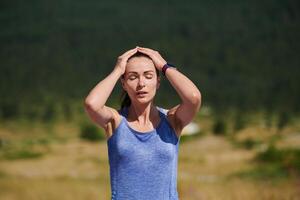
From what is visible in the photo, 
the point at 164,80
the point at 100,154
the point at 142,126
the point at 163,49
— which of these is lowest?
the point at 100,154

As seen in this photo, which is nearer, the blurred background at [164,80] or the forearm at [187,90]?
the forearm at [187,90]

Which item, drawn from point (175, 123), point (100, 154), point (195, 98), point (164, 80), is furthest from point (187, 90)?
point (164, 80)

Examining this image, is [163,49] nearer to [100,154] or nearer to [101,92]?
[100,154]

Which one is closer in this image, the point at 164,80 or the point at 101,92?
the point at 101,92

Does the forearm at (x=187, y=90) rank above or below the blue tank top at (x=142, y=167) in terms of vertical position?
above

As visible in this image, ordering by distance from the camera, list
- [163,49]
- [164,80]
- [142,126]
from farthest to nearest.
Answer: [163,49], [164,80], [142,126]

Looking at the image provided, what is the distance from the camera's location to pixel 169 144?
2.63m

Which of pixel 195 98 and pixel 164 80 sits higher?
pixel 164 80

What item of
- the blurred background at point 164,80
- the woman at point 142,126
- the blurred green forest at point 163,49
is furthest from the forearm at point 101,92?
the blurred green forest at point 163,49

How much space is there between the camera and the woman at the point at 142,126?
2605 millimetres

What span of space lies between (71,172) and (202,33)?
34957 millimetres

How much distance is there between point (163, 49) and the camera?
218 ft

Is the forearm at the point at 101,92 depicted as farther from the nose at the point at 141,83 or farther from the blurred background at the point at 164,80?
the blurred background at the point at 164,80

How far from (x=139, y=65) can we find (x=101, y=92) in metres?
0.20
